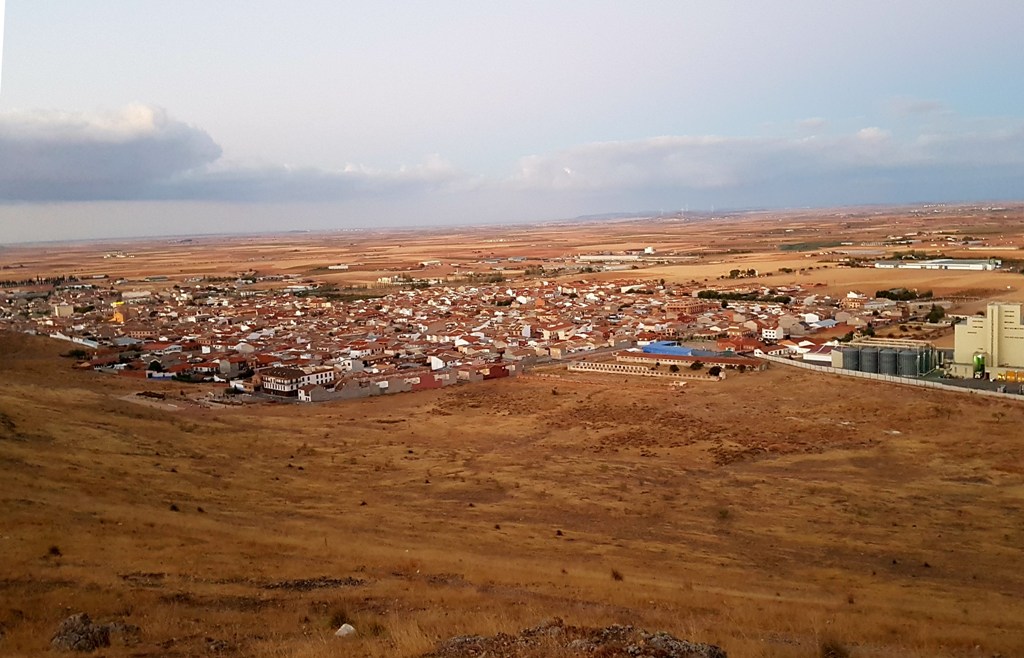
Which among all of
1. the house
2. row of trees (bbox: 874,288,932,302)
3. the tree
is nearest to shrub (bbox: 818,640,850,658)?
the house

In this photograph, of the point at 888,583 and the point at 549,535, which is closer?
the point at 888,583

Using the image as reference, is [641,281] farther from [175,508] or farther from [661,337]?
[175,508]

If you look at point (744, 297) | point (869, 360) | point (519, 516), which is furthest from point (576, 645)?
point (744, 297)

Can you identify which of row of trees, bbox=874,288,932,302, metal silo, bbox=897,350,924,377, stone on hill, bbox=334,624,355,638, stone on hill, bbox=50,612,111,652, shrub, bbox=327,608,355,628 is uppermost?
stone on hill, bbox=50,612,111,652

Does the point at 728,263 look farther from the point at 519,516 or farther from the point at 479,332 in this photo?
the point at 519,516

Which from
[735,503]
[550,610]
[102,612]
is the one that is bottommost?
[735,503]

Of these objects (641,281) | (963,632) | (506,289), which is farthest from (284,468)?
(641,281)

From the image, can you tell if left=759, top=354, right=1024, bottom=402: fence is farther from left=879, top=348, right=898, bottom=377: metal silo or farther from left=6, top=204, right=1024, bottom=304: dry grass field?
left=6, top=204, right=1024, bottom=304: dry grass field
